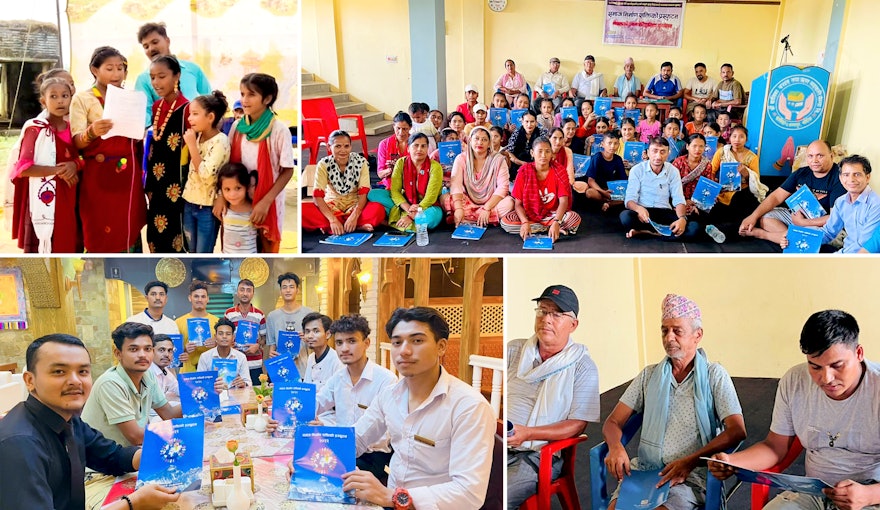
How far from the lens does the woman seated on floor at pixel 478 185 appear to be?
4457 millimetres

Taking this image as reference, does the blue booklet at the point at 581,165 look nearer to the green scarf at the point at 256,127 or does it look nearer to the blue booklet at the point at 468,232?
the blue booklet at the point at 468,232

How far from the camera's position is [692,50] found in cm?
583

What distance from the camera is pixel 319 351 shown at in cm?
257

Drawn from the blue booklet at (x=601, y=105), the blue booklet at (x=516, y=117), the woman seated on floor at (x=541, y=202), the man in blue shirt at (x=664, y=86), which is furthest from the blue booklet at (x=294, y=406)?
the man in blue shirt at (x=664, y=86)

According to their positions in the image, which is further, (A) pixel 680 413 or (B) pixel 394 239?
(B) pixel 394 239

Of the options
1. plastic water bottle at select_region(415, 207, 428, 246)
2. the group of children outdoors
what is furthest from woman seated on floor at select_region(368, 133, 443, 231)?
the group of children outdoors

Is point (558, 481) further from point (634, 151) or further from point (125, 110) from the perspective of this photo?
point (634, 151)

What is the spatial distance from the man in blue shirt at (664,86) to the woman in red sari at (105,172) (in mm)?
4546

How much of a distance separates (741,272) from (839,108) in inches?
149

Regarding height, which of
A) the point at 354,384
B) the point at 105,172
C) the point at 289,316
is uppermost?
A: the point at 105,172

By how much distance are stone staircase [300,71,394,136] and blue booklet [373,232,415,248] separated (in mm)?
1587

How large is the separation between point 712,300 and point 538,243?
176 cm

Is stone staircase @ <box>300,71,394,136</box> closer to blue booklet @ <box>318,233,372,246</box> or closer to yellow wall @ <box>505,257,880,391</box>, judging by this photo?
blue booklet @ <box>318,233,372,246</box>

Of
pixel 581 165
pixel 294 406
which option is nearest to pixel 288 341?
pixel 294 406
